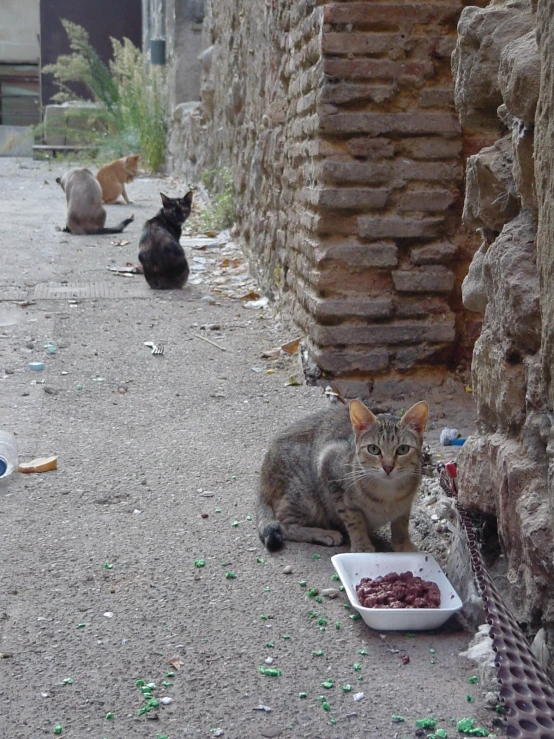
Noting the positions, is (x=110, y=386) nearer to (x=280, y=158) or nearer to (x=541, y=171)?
(x=280, y=158)

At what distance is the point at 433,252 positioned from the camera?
4.65 m

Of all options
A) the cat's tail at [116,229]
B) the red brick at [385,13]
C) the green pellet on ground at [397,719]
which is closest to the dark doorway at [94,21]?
the cat's tail at [116,229]

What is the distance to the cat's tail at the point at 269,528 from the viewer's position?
306 centimetres

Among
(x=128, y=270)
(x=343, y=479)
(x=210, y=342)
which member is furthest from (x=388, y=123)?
(x=128, y=270)

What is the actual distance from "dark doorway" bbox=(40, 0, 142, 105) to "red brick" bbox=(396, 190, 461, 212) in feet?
60.3

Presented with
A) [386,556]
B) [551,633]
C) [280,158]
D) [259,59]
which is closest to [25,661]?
[386,556]

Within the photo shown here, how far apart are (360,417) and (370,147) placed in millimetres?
1956

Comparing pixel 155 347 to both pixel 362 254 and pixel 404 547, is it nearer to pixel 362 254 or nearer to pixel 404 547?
pixel 362 254

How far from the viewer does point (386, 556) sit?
9.39ft

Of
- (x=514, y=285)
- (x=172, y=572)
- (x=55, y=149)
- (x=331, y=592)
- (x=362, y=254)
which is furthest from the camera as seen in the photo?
(x=55, y=149)

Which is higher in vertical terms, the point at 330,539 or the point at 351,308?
the point at 351,308

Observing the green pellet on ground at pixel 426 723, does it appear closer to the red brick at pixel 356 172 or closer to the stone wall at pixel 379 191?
the stone wall at pixel 379 191

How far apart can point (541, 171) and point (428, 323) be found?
2.62m

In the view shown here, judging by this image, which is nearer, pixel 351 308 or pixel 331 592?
pixel 331 592
